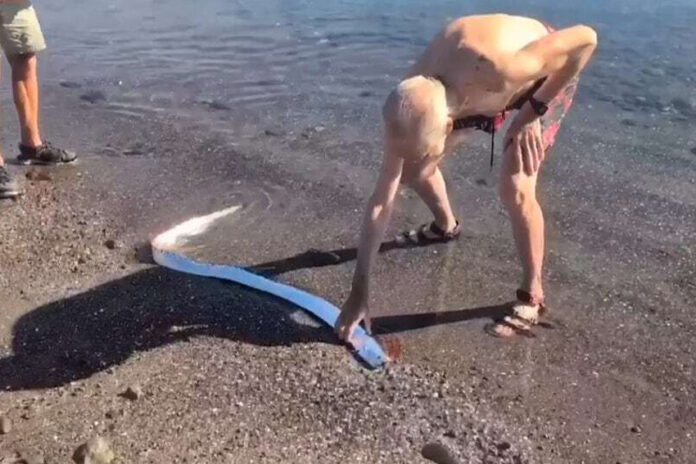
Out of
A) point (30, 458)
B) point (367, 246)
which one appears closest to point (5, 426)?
point (30, 458)

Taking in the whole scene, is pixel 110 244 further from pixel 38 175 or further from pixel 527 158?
pixel 527 158

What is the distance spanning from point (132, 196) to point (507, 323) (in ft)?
7.31

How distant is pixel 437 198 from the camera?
419cm

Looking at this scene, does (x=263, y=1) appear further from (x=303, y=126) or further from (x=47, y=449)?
(x=47, y=449)

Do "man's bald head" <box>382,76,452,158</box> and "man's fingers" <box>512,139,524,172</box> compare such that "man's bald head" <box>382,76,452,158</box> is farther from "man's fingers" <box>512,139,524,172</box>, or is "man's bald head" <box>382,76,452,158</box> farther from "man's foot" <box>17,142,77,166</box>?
"man's foot" <box>17,142,77,166</box>

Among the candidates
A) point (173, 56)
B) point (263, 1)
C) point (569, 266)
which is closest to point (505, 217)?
point (569, 266)

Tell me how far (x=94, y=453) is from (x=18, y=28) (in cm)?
324

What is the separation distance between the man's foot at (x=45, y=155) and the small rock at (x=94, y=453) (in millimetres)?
2859

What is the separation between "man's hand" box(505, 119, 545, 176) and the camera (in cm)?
354

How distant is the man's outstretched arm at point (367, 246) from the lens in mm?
3402

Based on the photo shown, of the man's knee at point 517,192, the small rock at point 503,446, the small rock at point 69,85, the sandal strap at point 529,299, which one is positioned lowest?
the small rock at point 503,446

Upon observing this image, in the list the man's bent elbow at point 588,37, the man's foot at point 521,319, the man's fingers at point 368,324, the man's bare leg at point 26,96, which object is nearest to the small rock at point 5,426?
the man's fingers at point 368,324

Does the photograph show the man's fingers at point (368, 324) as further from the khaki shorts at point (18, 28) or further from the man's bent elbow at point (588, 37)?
the khaki shorts at point (18, 28)

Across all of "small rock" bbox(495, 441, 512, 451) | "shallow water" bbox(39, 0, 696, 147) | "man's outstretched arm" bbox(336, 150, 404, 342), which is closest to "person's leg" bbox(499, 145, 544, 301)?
"man's outstretched arm" bbox(336, 150, 404, 342)
